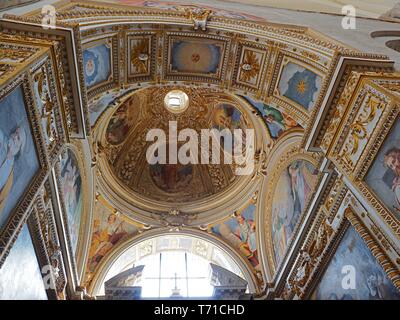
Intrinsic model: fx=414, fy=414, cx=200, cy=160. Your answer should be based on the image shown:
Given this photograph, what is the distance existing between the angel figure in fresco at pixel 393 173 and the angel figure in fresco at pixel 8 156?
531 cm

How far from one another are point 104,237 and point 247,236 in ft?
15.5

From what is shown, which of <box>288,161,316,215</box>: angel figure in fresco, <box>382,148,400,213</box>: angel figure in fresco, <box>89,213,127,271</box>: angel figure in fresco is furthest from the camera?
<box>89,213,127,271</box>: angel figure in fresco

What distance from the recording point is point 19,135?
5.70 m

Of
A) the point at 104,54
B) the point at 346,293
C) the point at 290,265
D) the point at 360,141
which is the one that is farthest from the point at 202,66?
the point at 346,293

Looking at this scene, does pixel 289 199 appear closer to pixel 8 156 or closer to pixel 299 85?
pixel 299 85

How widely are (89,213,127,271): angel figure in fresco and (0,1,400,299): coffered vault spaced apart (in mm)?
47

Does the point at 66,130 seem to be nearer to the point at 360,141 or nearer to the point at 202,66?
the point at 202,66

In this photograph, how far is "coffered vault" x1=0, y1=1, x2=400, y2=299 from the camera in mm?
6406

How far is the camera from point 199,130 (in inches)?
647

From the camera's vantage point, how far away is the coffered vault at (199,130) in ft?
21.0

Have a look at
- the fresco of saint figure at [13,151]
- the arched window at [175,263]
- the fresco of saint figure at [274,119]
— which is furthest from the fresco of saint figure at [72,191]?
the fresco of saint figure at [274,119]

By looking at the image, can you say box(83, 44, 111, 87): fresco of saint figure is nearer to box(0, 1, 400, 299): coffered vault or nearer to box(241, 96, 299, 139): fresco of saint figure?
box(0, 1, 400, 299): coffered vault

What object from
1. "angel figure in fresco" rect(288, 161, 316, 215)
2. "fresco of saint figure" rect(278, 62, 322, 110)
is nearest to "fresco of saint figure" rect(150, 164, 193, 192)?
"angel figure in fresco" rect(288, 161, 316, 215)

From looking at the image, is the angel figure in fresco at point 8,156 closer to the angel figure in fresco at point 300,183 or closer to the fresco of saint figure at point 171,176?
the angel figure in fresco at point 300,183
